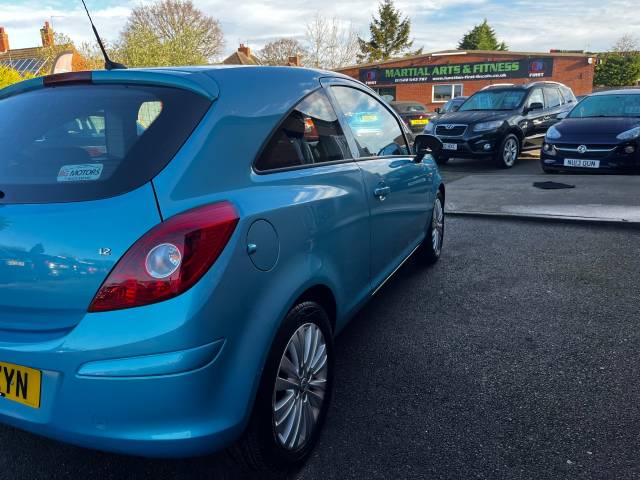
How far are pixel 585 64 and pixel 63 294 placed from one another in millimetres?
41460

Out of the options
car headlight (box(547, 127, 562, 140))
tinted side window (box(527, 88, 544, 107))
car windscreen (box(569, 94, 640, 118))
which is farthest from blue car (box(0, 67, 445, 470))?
tinted side window (box(527, 88, 544, 107))

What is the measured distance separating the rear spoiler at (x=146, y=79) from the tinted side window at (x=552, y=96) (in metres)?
12.2

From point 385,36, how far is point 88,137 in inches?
2375

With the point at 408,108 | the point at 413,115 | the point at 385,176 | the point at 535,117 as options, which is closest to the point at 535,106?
the point at 535,117

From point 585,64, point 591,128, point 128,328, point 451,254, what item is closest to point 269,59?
point 585,64

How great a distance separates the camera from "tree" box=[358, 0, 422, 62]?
57375 millimetres

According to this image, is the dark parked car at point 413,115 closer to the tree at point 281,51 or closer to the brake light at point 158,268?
the brake light at point 158,268

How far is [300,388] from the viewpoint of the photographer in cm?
213

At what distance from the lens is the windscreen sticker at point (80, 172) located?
1.76m

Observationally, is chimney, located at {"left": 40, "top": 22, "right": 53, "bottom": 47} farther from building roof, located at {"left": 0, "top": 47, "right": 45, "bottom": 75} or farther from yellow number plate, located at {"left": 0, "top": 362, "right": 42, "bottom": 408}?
yellow number plate, located at {"left": 0, "top": 362, "right": 42, "bottom": 408}

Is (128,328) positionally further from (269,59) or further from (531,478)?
(269,59)

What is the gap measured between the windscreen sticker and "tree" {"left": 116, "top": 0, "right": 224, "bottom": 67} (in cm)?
3009

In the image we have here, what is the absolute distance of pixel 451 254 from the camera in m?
5.06

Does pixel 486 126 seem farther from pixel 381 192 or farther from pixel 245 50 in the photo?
pixel 245 50
